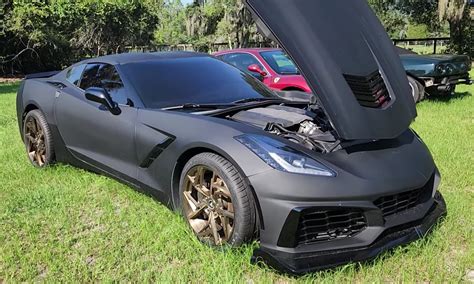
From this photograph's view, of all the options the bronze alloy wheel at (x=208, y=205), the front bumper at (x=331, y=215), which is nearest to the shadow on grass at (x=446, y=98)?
the front bumper at (x=331, y=215)

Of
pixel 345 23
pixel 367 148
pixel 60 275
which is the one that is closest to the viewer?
pixel 60 275

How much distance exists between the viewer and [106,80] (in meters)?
4.09

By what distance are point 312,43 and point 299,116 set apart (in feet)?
2.12

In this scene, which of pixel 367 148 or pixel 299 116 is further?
pixel 299 116

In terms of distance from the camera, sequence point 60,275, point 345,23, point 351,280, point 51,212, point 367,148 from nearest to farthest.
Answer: point 351,280
point 60,275
point 367,148
point 345,23
point 51,212

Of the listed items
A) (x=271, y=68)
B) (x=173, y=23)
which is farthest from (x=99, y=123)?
(x=173, y=23)

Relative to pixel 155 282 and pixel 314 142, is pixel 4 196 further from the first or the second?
pixel 314 142

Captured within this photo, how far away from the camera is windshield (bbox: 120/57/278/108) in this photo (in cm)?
365

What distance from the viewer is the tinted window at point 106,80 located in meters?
3.80

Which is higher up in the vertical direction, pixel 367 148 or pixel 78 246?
pixel 367 148

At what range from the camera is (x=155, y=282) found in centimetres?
256

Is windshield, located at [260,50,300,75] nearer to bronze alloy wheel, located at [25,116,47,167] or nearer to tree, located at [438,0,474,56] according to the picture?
bronze alloy wheel, located at [25,116,47,167]

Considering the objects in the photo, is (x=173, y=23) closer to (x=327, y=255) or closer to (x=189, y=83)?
(x=189, y=83)

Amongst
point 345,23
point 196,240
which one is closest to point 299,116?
point 345,23
